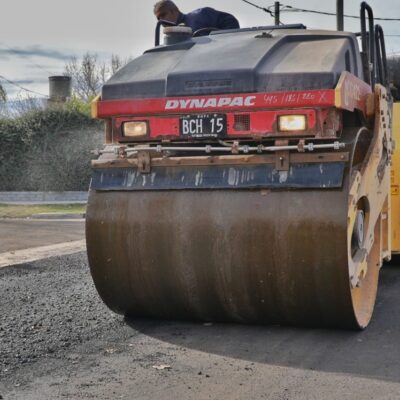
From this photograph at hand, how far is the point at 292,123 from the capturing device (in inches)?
193

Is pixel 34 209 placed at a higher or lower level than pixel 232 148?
lower

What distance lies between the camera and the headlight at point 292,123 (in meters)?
4.88

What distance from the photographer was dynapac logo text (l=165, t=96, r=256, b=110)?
496 cm

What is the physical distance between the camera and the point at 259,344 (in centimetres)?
489

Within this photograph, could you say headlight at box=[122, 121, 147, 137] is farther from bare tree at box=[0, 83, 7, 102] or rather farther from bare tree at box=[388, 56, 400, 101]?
bare tree at box=[0, 83, 7, 102]

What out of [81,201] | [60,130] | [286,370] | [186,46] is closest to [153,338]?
[286,370]

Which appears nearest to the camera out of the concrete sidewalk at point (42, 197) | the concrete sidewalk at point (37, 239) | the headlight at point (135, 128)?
the headlight at point (135, 128)

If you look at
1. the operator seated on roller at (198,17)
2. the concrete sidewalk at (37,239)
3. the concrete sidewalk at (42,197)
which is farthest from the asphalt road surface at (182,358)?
the concrete sidewalk at (42,197)

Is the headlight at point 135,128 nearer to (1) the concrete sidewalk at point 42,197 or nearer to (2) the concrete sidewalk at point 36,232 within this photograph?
(2) the concrete sidewalk at point 36,232

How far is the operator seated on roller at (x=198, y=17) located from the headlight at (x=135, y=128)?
1617mm

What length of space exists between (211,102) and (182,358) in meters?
1.70

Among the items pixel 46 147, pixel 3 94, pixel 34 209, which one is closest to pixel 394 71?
pixel 34 209

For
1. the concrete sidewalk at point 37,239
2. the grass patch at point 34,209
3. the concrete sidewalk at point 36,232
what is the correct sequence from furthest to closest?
the grass patch at point 34,209, the concrete sidewalk at point 36,232, the concrete sidewalk at point 37,239

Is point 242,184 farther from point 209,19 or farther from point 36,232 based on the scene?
point 36,232
